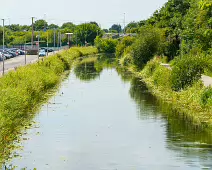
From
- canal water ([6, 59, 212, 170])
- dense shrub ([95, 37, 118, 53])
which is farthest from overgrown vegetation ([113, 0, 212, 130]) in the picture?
dense shrub ([95, 37, 118, 53])

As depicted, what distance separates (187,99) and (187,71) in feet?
12.2

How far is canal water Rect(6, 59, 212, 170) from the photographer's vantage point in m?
24.2

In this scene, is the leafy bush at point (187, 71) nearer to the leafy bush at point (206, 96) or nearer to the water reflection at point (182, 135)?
the water reflection at point (182, 135)

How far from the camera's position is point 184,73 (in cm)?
4384

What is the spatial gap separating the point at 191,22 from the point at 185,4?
16215mm

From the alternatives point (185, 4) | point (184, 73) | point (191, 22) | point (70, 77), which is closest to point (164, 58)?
point (185, 4)

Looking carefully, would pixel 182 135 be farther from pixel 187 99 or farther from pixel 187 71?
pixel 187 71

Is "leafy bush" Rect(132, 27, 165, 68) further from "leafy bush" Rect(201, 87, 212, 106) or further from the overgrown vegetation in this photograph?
"leafy bush" Rect(201, 87, 212, 106)

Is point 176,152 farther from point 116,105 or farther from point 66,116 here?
point 116,105

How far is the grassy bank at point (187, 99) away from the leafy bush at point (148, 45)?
17.9m

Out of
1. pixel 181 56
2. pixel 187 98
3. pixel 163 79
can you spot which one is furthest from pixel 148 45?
pixel 187 98

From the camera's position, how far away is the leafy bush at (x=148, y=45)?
7356cm

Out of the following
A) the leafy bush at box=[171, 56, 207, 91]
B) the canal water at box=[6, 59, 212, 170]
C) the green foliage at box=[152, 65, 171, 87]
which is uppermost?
the leafy bush at box=[171, 56, 207, 91]

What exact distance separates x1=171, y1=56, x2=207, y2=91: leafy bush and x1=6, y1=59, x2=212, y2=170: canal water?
7.29 feet
